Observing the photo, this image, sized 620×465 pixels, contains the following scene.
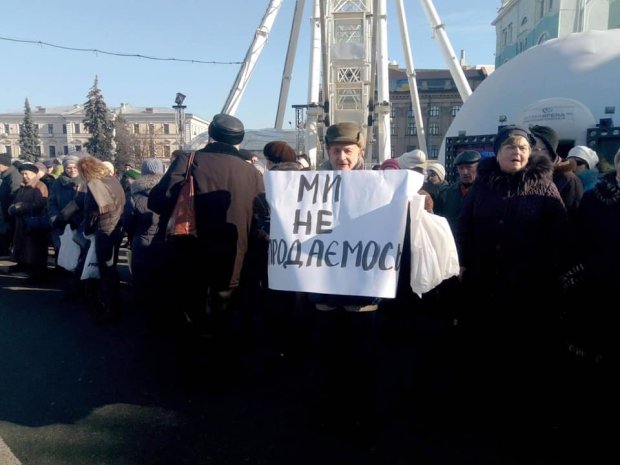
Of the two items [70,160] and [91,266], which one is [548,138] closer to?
[91,266]

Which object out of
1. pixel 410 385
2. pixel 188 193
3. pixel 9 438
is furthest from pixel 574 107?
pixel 9 438

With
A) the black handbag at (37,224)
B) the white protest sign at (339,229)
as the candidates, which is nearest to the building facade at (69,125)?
the black handbag at (37,224)

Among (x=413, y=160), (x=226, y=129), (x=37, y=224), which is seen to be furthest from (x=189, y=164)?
(x=37, y=224)

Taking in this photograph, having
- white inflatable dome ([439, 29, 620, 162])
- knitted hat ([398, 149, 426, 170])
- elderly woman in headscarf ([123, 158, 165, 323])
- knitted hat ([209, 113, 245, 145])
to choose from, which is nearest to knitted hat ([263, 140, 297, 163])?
knitted hat ([209, 113, 245, 145])

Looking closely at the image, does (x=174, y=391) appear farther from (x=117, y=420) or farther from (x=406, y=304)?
(x=406, y=304)

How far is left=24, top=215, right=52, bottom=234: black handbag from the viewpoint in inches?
287

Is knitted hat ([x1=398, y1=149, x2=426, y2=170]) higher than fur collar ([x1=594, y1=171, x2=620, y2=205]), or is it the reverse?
knitted hat ([x1=398, y1=149, x2=426, y2=170])

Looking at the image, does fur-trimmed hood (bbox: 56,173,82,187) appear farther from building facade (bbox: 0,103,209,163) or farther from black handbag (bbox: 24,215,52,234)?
building facade (bbox: 0,103,209,163)

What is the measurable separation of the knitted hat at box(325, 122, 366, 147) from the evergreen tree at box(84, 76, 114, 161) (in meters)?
58.0

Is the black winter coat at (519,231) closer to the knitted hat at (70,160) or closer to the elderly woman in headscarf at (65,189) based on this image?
the elderly woman in headscarf at (65,189)

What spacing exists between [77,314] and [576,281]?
16.7 ft

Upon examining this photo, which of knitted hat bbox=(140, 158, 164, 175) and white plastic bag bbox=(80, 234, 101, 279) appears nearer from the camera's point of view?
knitted hat bbox=(140, 158, 164, 175)

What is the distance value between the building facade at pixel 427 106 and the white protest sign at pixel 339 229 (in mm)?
67390

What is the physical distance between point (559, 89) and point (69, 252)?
8.23m
